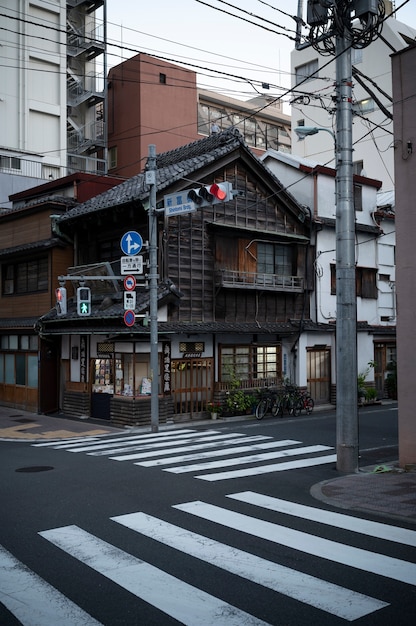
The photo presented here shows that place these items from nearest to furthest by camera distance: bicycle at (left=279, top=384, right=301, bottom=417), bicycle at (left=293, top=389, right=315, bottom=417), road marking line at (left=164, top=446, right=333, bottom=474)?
road marking line at (left=164, top=446, right=333, bottom=474) → bicycle at (left=279, top=384, right=301, bottom=417) → bicycle at (left=293, top=389, right=315, bottom=417)

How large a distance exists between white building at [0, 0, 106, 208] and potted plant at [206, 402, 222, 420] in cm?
2342

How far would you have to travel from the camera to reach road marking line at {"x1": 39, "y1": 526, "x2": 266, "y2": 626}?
5758mm

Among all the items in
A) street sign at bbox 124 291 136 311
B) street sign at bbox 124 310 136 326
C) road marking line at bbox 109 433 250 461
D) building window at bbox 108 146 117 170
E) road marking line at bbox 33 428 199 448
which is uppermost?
building window at bbox 108 146 117 170

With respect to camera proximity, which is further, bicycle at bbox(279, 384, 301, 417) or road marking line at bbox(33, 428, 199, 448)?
bicycle at bbox(279, 384, 301, 417)

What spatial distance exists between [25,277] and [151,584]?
72.3 feet

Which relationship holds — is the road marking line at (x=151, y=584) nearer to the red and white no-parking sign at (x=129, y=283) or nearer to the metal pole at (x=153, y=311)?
the metal pole at (x=153, y=311)

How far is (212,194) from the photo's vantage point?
1675 centimetres

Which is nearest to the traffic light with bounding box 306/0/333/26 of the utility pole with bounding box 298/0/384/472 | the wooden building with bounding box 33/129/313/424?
the utility pole with bounding box 298/0/384/472

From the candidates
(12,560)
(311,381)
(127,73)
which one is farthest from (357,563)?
(127,73)

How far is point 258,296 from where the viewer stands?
82.3ft

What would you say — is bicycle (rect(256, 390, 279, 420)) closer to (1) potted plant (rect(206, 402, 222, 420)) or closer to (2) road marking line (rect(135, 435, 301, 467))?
(1) potted plant (rect(206, 402, 222, 420))

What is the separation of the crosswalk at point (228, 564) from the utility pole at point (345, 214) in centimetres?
303

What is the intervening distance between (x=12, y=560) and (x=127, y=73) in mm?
45556

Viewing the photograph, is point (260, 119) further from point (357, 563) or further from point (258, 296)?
point (357, 563)
